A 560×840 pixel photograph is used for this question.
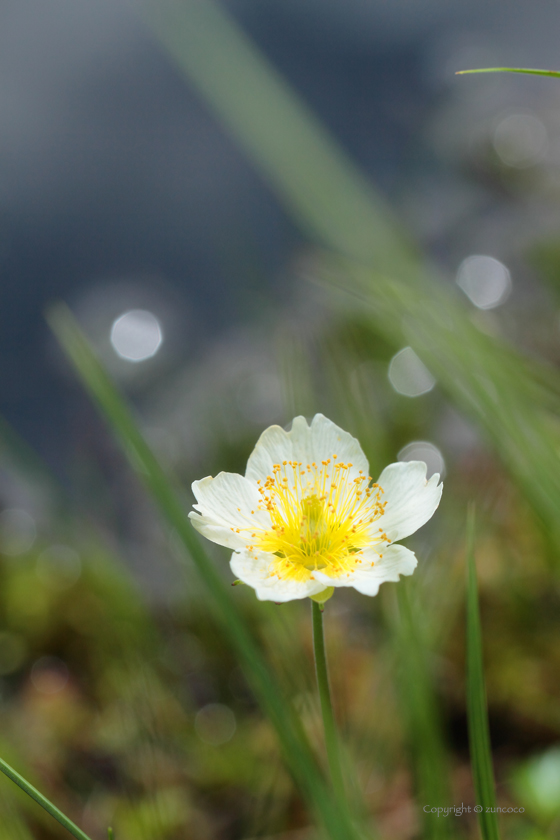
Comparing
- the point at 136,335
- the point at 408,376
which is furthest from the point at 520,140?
the point at 136,335

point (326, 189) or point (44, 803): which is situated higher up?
point (326, 189)

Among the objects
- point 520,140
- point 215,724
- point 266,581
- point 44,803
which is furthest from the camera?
point 520,140

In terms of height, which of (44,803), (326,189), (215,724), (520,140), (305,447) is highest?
(520,140)

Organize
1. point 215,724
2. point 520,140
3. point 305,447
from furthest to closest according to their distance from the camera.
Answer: point 520,140
point 215,724
point 305,447

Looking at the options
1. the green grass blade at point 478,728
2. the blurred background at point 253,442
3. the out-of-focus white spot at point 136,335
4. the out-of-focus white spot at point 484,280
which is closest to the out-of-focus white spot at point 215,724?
the blurred background at point 253,442

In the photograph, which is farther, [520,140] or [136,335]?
[520,140]

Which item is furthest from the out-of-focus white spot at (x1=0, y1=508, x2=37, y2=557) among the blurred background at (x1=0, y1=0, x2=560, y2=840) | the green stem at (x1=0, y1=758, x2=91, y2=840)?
the green stem at (x1=0, y1=758, x2=91, y2=840)

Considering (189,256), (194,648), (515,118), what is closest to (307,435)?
(194,648)

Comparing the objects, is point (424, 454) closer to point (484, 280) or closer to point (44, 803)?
point (484, 280)
